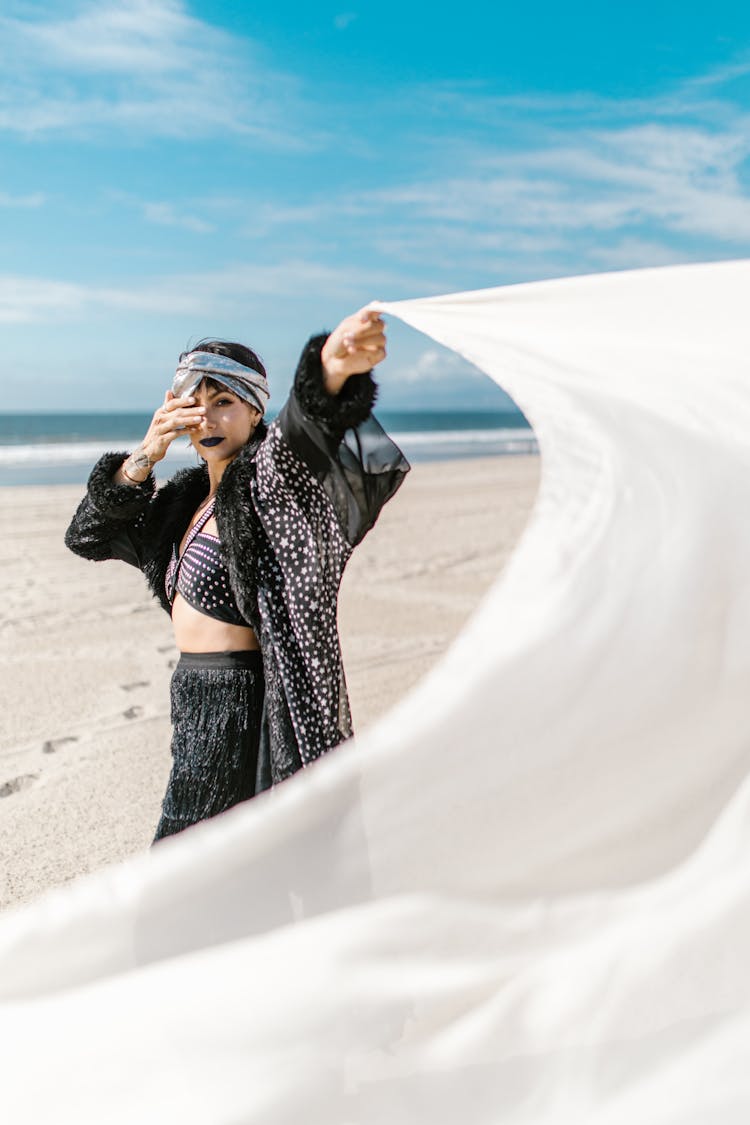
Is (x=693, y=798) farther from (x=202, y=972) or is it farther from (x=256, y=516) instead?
(x=256, y=516)

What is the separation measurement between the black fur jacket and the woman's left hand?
0.04 meters

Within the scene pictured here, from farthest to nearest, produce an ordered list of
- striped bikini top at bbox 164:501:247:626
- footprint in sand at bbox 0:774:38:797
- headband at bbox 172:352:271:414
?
1. footprint in sand at bbox 0:774:38:797
2. headband at bbox 172:352:271:414
3. striped bikini top at bbox 164:501:247:626

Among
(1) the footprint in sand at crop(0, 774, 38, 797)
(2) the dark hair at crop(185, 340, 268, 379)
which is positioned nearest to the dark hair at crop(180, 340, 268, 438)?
(2) the dark hair at crop(185, 340, 268, 379)

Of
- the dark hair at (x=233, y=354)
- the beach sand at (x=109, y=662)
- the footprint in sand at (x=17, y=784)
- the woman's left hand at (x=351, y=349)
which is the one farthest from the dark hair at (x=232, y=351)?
the footprint in sand at (x=17, y=784)

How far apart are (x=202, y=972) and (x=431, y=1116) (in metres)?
0.48

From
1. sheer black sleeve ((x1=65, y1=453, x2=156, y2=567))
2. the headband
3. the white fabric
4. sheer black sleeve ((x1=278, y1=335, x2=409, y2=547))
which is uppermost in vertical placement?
the headband

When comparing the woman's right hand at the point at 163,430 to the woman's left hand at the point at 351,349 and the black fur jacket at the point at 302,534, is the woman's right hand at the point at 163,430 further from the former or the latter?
the woman's left hand at the point at 351,349

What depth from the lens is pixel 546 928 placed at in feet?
6.35

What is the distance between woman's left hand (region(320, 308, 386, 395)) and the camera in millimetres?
2205

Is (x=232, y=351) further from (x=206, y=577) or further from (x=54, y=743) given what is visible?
(x=54, y=743)

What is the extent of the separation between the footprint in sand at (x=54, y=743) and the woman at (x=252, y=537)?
317 centimetres

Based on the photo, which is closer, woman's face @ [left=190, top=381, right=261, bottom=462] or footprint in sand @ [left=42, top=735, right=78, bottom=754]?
woman's face @ [left=190, top=381, right=261, bottom=462]

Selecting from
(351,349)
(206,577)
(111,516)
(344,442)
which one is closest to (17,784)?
(111,516)

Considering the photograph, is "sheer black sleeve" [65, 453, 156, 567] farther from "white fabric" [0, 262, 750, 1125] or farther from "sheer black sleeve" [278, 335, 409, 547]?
"white fabric" [0, 262, 750, 1125]
